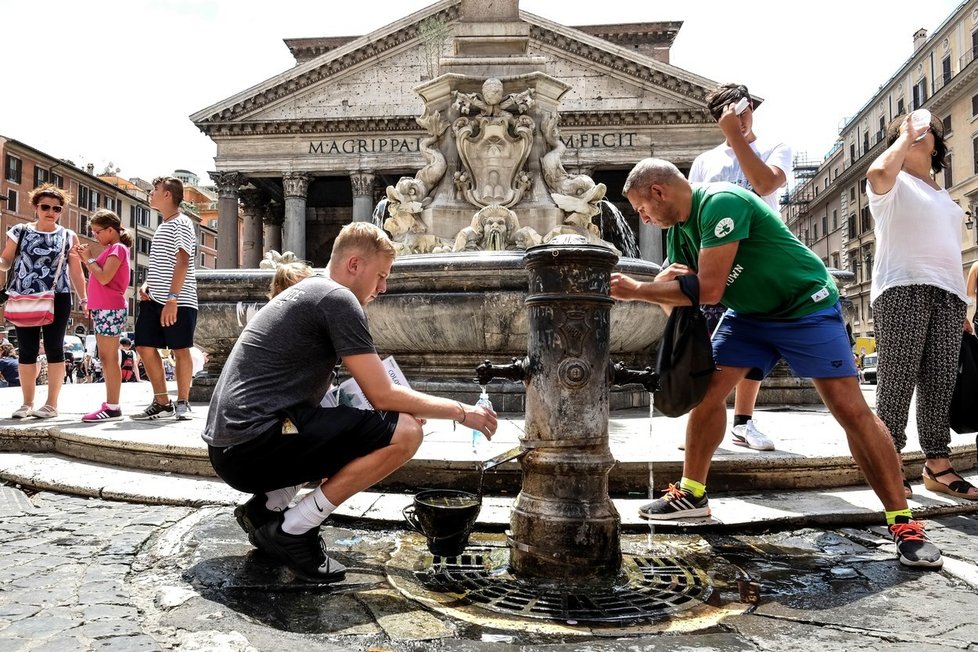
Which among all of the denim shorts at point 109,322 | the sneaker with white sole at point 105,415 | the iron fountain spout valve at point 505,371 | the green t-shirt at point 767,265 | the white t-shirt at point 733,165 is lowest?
the sneaker with white sole at point 105,415

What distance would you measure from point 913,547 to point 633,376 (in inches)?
44.7

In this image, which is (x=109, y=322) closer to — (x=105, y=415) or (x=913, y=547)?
(x=105, y=415)

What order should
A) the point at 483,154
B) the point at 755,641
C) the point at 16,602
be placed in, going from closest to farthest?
the point at 755,641 → the point at 16,602 → the point at 483,154

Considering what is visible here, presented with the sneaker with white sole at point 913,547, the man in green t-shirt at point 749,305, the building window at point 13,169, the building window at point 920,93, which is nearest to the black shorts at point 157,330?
the man in green t-shirt at point 749,305

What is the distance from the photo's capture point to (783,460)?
354 cm

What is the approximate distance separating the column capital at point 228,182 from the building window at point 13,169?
16.6 m

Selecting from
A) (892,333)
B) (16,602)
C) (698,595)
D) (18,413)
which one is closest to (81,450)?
(18,413)

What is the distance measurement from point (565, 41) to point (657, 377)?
38777mm

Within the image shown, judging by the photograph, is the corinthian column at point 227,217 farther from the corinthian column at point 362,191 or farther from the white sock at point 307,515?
the white sock at point 307,515

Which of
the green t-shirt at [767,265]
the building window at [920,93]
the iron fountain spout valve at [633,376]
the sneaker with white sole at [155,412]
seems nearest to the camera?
the iron fountain spout valve at [633,376]

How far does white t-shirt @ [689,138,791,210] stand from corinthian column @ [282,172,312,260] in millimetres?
36878

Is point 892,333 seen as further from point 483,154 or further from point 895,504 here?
point 483,154

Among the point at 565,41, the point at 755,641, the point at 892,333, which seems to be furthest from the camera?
the point at 565,41

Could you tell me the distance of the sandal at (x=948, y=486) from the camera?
344 centimetres
